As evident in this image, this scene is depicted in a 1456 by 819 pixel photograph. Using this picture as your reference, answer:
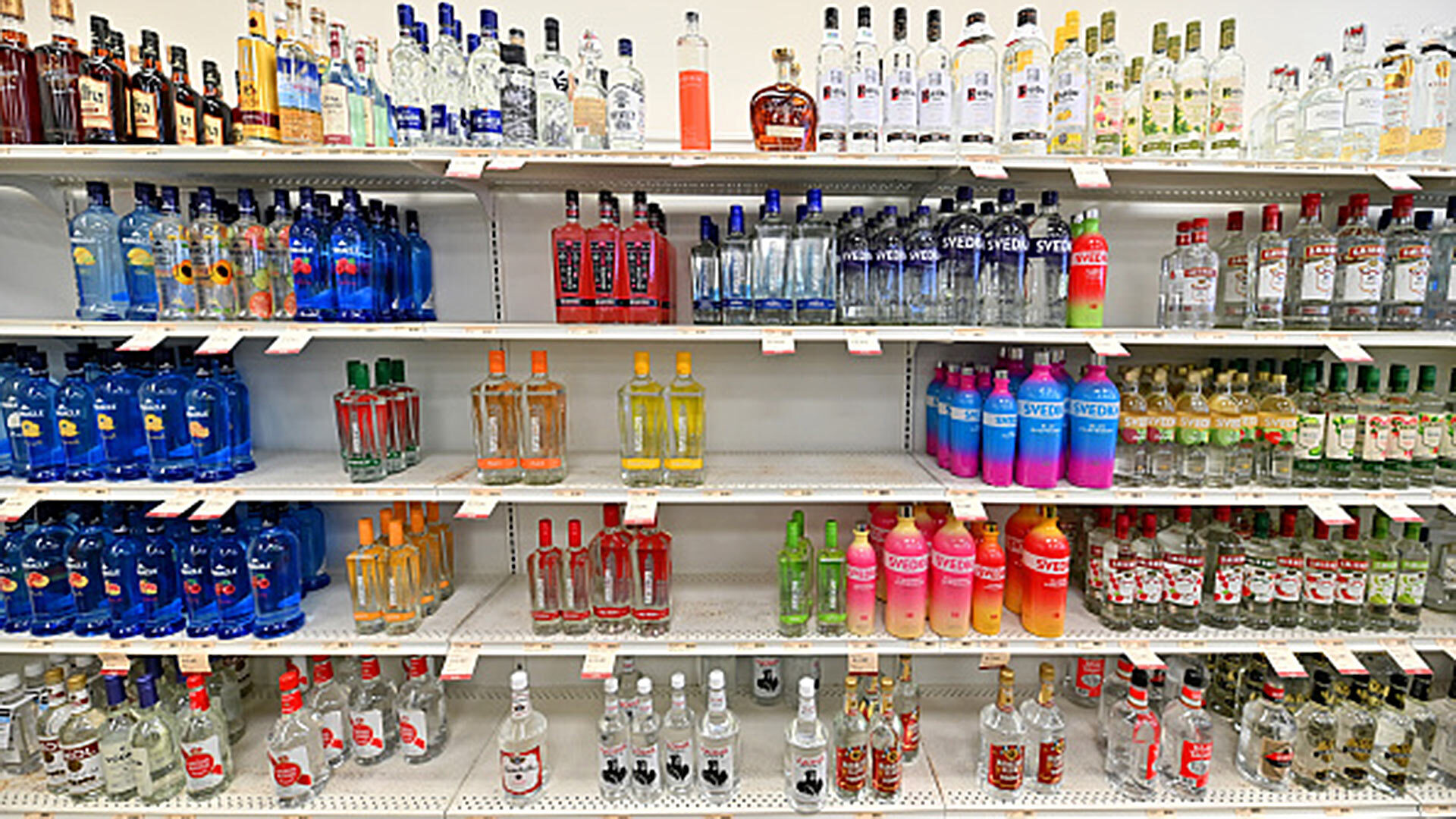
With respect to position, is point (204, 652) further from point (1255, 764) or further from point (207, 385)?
point (1255, 764)

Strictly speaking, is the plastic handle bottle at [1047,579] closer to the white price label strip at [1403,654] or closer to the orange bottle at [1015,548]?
the orange bottle at [1015,548]

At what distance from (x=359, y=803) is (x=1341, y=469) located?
3.00 metres

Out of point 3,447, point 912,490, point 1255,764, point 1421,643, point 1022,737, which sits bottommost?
point 1255,764

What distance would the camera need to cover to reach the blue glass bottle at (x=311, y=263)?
1.83m

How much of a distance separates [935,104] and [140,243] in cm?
226

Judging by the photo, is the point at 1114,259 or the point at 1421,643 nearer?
the point at 1421,643

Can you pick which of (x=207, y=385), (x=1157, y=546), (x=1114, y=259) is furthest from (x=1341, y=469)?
(x=207, y=385)

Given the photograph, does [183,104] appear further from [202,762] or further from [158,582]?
Answer: [202,762]

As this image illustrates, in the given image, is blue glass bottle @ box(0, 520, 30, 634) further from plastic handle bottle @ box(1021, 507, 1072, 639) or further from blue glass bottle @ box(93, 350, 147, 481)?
plastic handle bottle @ box(1021, 507, 1072, 639)

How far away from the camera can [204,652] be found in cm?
185

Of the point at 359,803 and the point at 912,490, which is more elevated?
the point at 912,490

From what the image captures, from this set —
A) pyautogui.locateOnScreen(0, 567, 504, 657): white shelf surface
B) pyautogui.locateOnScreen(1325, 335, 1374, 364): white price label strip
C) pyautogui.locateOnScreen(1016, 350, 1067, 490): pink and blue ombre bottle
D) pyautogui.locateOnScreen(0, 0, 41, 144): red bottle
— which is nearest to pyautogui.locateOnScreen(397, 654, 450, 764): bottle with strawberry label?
pyautogui.locateOnScreen(0, 567, 504, 657): white shelf surface

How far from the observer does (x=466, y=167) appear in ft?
5.53

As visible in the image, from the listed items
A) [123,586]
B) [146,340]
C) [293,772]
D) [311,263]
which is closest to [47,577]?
[123,586]
